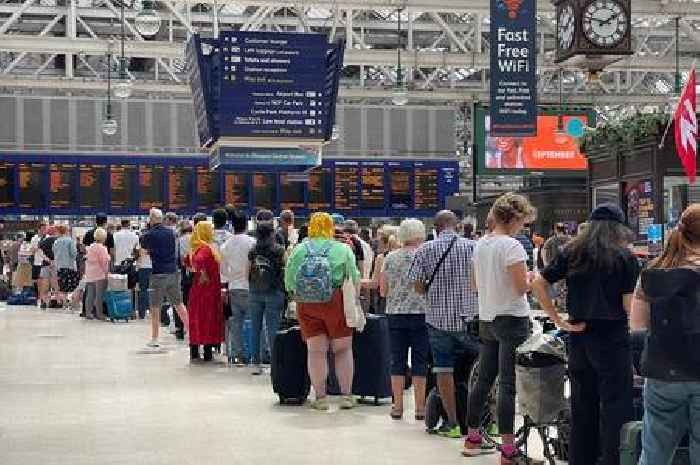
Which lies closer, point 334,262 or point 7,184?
point 334,262

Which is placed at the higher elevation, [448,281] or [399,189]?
[399,189]

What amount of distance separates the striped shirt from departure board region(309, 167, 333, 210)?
2021 cm

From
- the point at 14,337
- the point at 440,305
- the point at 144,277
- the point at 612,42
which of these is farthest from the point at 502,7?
the point at 440,305

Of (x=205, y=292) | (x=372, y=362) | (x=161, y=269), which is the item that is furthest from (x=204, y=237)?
(x=372, y=362)

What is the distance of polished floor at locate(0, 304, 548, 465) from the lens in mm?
7410

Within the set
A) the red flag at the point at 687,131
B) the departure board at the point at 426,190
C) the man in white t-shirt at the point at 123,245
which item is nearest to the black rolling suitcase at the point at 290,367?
the red flag at the point at 687,131

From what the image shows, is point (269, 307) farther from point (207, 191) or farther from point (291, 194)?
point (207, 191)

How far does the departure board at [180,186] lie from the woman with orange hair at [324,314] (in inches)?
738

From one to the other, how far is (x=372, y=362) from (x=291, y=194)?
18.5 m

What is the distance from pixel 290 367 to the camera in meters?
9.73

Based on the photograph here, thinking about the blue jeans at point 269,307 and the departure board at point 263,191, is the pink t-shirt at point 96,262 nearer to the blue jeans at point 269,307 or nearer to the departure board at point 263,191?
the blue jeans at point 269,307

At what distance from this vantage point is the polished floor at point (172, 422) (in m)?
7.41

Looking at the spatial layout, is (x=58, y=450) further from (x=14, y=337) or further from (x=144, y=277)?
(x=144, y=277)

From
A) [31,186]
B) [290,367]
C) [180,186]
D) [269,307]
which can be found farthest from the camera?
[180,186]
